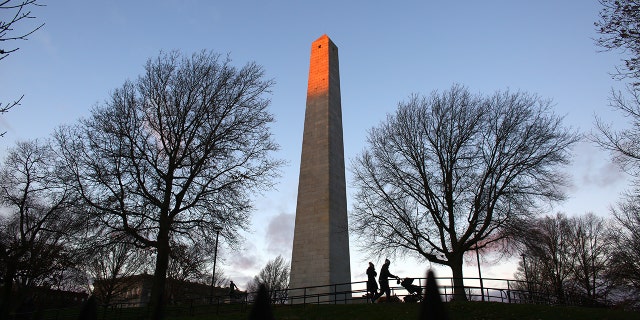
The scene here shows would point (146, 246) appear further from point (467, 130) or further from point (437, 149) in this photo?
point (467, 130)

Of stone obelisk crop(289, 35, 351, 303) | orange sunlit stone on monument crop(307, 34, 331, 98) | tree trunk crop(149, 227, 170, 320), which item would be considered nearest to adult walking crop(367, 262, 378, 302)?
stone obelisk crop(289, 35, 351, 303)

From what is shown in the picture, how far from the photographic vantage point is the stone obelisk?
21.3m

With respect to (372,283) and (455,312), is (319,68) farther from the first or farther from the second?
(455,312)

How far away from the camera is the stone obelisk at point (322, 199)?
837 inches

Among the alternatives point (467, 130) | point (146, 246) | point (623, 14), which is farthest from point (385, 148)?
point (623, 14)

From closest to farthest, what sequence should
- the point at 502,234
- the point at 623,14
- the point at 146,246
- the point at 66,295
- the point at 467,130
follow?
1. the point at 623,14
2. the point at 146,246
3. the point at 502,234
4. the point at 467,130
5. the point at 66,295

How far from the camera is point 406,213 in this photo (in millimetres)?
23016

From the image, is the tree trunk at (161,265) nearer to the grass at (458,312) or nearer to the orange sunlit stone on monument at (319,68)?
the grass at (458,312)

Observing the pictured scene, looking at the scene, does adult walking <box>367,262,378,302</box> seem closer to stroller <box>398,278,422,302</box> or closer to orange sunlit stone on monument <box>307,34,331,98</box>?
stroller <box>398,278,422,302</box>

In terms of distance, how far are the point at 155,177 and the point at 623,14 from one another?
17.7 meters

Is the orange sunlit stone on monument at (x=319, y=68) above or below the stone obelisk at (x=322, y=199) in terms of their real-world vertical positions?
above

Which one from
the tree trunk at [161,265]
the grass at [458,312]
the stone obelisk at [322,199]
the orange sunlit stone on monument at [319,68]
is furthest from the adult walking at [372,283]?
the orange sunlit stone on monument at [319,68]

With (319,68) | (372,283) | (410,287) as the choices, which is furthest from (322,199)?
(319,68)

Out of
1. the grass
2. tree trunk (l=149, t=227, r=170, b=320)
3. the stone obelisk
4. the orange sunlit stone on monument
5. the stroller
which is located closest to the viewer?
the grass
